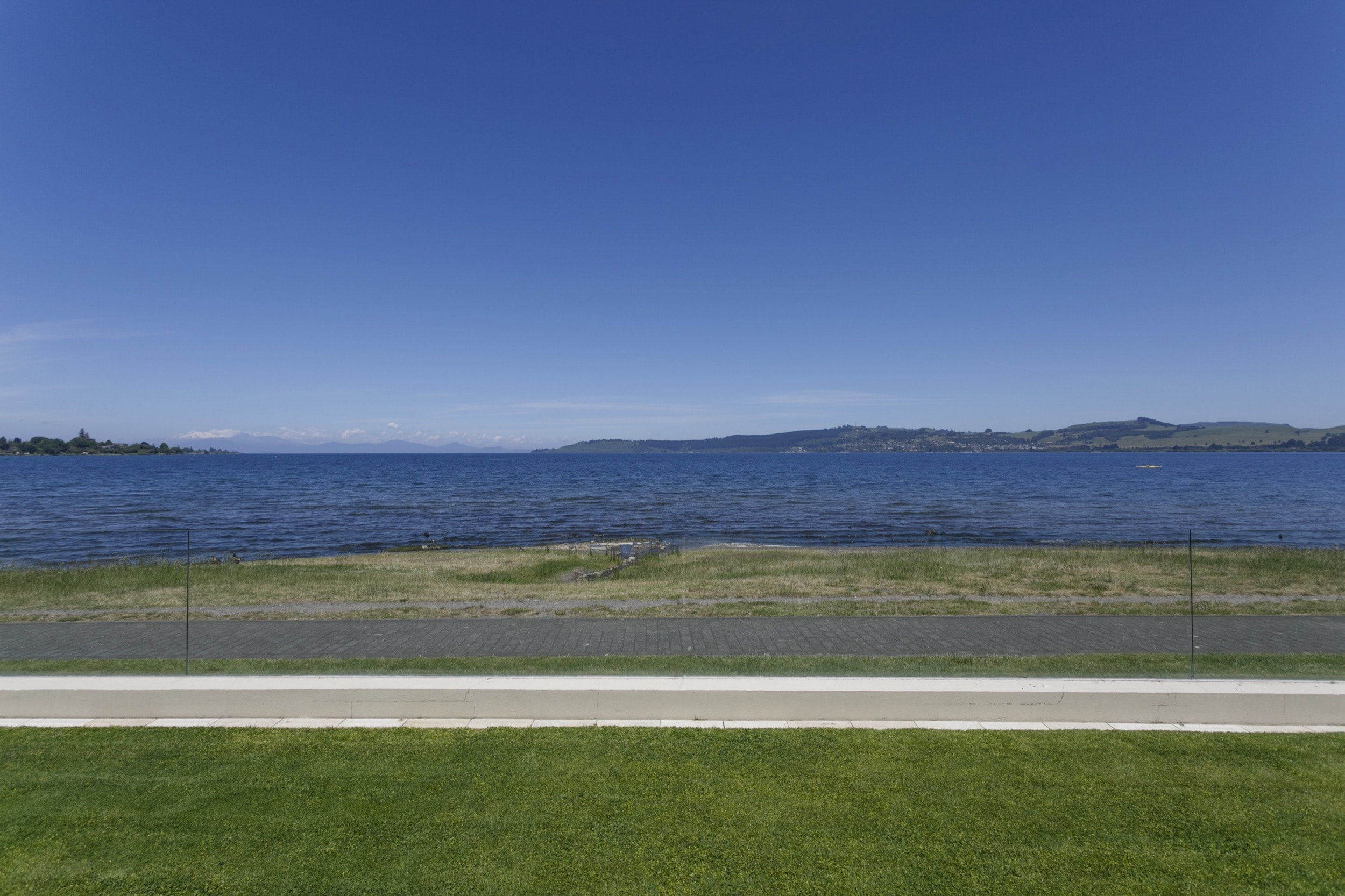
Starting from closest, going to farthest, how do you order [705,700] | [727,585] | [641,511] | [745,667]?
[705,700] → [745,667] → [727,585] → [641,511]

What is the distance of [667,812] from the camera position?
4344mm

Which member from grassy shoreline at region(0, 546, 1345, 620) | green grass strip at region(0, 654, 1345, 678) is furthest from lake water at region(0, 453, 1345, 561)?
green grass strip at region(0, 654, 1345, 678)

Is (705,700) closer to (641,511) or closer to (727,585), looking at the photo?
(727,585)

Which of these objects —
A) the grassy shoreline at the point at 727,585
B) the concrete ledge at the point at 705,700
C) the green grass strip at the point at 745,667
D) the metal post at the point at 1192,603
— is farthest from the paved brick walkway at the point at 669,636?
the concrete ledge at the point at 705,700

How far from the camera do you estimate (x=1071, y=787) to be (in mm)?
4629

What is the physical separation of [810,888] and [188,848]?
10.8 feet

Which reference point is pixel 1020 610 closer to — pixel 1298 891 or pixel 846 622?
pixel 846 622

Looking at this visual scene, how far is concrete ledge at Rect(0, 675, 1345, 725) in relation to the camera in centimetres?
570

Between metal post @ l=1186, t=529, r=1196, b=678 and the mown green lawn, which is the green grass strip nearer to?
metal post @ l=1186, t=529, r=1196, b=678

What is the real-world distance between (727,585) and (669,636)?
6.32 metres

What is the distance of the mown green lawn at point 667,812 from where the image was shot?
3709 mm

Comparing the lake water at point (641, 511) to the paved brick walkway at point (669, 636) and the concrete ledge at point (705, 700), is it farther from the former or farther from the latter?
the concrete ledge at point (705, 700)

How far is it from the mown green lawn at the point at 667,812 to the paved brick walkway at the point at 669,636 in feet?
12.3

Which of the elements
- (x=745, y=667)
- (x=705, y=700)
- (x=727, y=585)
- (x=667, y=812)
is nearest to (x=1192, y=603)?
(x=745, y=667)
